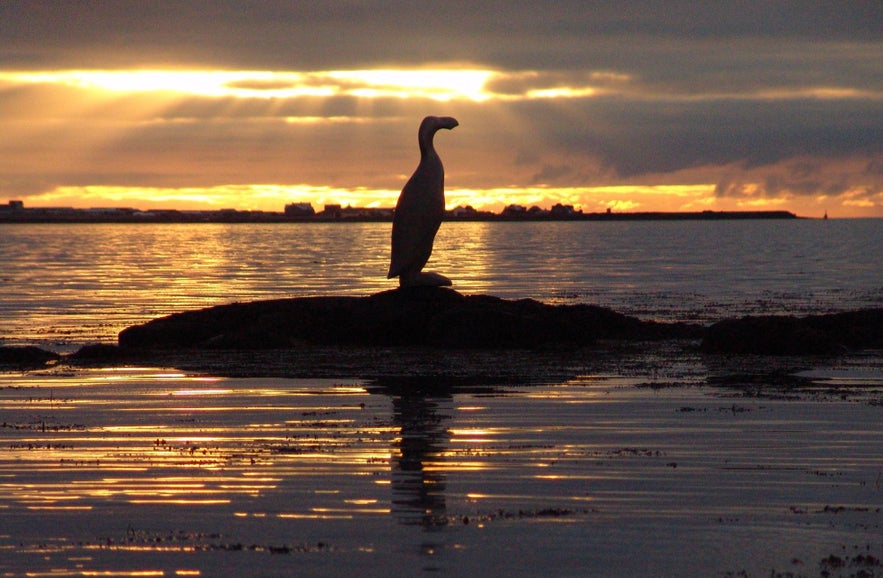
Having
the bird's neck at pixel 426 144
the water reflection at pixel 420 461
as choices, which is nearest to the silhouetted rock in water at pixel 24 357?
the water reflection at pixel 420 461

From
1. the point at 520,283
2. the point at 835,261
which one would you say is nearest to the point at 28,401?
the point at 520,283

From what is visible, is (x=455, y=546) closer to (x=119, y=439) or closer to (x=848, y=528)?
(x=848, y=528)

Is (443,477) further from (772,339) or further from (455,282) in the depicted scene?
(455,282)

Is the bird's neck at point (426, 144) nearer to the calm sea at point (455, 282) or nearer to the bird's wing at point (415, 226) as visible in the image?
the bird's wing at point (415, 226)

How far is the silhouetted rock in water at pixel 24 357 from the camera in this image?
25391 millimetres

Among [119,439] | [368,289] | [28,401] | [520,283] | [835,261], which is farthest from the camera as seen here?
[835,261]

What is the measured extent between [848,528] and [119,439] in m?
8.71

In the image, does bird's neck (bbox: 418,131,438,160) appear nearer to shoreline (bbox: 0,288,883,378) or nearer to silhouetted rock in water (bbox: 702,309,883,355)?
shoreline (bbox: 0,288,883,378)

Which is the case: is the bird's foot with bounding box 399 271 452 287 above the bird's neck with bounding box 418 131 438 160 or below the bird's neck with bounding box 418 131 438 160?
below

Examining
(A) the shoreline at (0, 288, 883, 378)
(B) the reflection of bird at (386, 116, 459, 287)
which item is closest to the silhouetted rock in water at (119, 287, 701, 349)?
(A) the shoreline at (0, 288, 883, 378)

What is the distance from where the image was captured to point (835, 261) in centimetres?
8119

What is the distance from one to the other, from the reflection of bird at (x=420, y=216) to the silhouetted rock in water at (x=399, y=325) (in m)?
0.48

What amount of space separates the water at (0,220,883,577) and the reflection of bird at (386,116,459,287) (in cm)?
552

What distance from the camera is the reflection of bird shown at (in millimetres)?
30500
